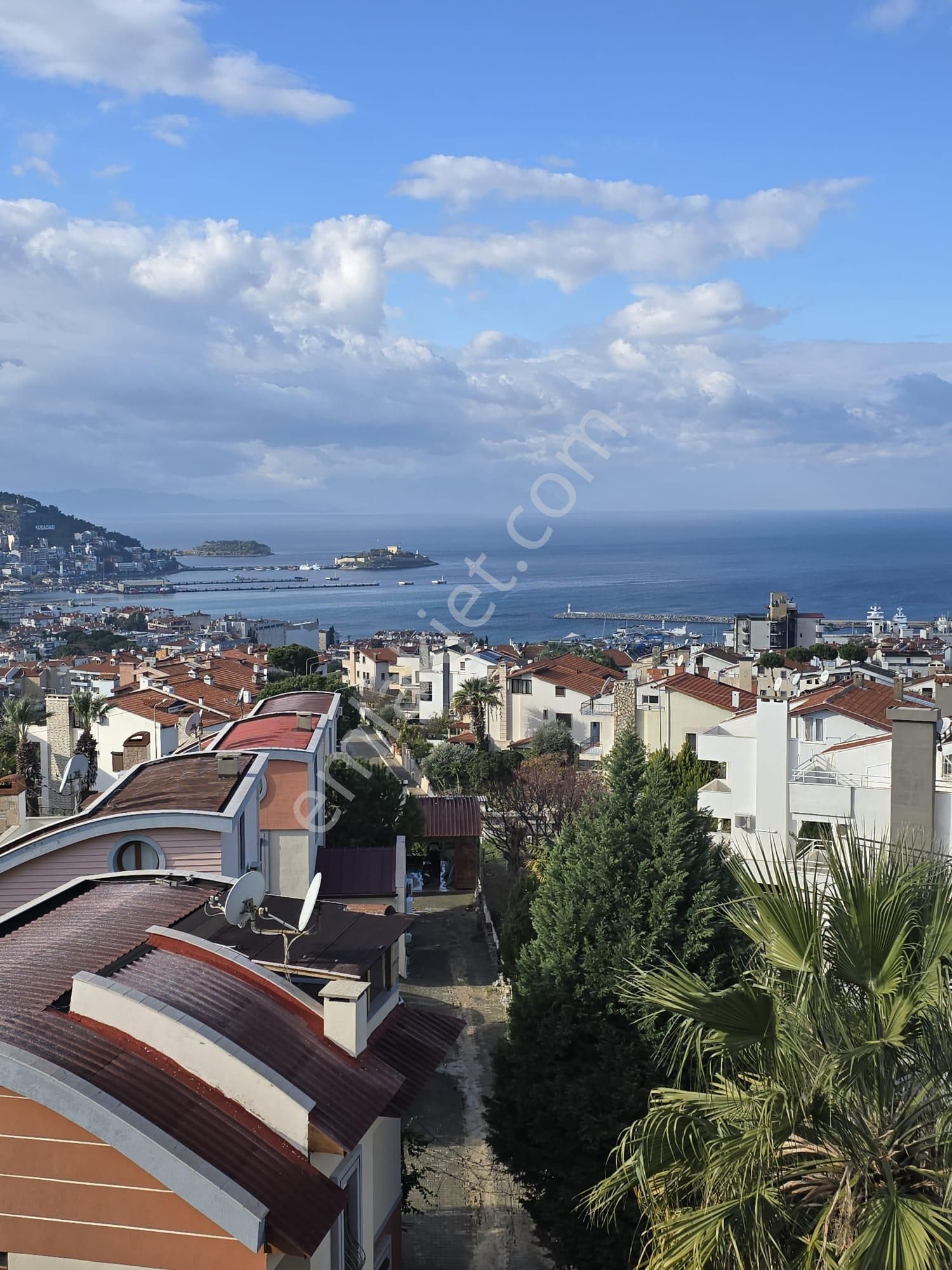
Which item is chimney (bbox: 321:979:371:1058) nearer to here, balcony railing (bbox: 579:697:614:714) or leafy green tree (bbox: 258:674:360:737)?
leafy green tree (bbox: 258:674:360:737)

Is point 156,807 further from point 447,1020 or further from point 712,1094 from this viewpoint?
point 712,1094

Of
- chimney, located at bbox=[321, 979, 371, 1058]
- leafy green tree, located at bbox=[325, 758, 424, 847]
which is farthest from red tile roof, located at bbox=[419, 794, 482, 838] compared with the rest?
chimney, located at bbox=[321, 979, 371, 1058]

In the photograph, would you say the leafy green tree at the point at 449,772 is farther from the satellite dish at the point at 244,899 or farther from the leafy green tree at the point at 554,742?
the satellite dish at the point at 244,899

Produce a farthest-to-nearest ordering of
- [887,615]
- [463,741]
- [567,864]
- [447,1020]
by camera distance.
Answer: [887,615] < [463,741] < [567,864] < [447,1020]

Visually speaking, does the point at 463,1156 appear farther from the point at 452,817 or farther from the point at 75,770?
the point at 75,770

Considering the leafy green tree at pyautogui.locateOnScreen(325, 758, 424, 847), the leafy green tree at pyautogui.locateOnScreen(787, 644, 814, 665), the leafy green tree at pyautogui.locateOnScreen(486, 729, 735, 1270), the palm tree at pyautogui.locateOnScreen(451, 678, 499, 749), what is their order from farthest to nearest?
the leafy green tree at pyautogui.locateOnScreen(787, 644, 814, 665), the palm tree at pyautogui.locateOnScreen(451, 678, 499, 749), the leafy green tree at pyautogui.locateOnScreen(325, 758, 424, 847), the leafy green tree at pyautogui.locateOnScreen(486, 729, 735, 1270)

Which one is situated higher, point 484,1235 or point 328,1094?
point 328,1094

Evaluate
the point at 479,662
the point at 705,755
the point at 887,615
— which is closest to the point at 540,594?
the point at 887,615
